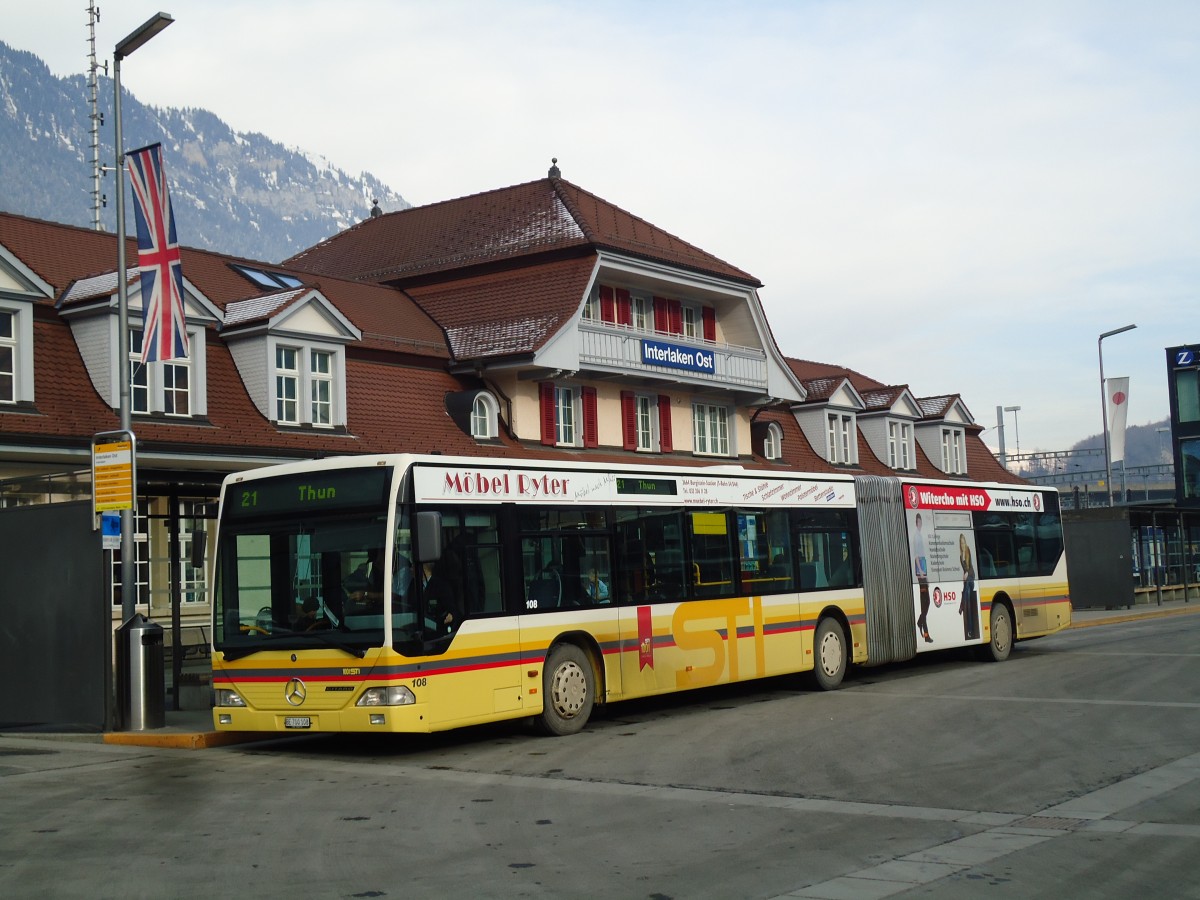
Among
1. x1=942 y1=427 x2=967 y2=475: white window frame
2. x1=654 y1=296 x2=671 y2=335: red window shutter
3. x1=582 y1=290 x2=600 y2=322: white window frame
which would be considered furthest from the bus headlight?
x1=942 y1=427 x2=967 y2=475: white window frame

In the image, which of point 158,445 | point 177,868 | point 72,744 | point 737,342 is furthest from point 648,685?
point 737,342

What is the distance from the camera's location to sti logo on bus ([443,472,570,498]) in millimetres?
14762

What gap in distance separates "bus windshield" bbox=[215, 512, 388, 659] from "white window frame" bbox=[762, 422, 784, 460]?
100 feet

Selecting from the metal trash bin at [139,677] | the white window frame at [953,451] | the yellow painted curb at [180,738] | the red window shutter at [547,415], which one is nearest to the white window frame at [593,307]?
the red window shutter at [547,415]

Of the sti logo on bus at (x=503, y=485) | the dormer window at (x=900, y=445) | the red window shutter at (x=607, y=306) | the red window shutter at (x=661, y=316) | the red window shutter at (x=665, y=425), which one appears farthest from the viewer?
the dormer window at (x=900, y=445)

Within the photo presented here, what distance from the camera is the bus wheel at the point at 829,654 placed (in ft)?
66.4

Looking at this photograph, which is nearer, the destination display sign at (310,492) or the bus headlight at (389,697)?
the bus headlight at (389,697)

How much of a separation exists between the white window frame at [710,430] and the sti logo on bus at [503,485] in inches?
942

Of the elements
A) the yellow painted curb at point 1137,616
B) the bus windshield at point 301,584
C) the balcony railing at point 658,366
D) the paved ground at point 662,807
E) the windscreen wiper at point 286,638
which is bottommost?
the yellow painted curb at point 1137,616

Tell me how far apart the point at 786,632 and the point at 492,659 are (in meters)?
6.15

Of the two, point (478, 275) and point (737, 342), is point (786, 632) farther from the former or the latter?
point (737, 342)

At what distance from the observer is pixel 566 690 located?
15844 millimetres

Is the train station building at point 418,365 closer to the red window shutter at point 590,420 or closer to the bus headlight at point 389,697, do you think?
the red window shutter at point 590,420

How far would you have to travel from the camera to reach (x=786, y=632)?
19.6 meters
